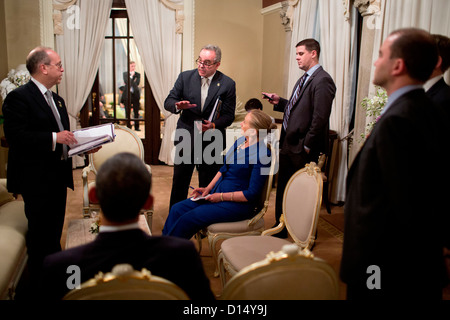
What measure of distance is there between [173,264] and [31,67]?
1.89 metres

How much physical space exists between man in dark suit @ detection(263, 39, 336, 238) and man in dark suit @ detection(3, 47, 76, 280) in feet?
5.69

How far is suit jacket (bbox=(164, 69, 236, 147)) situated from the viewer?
3.65m

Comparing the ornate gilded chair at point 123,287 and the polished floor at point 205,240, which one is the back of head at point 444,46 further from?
the ornate gilded chair at point 123,287

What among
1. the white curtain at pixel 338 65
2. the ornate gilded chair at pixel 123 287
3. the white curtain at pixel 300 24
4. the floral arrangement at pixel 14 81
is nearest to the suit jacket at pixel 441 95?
the ornate gilded chair at pixel 123 287

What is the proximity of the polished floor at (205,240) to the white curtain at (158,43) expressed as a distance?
1.34 meters

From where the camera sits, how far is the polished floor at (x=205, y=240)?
3.19 metres

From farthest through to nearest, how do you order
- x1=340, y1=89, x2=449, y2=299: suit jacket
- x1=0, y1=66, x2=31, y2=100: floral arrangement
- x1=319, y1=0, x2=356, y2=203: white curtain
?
x1=0, y1=66, x2=31, y2=100: floral arrangement
x1=319, y1=0, x2=356, y2=203: white curtain
x1=340, y1=89, x2=449, y2=299: suit jacket

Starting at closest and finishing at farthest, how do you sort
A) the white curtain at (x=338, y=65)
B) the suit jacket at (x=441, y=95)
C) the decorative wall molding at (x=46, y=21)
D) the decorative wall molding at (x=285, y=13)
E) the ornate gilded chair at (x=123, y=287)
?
the ornate gilded chair at (x=123, y=287) < the suit jacket at (x=441, y=95) < the white curtain at (x=338, y=65) < the decorative wall molding at (x=285, y=13) < the decorative wall molding at (x=46, y=21)

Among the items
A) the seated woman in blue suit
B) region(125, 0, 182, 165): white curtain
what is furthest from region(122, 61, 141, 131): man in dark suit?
the seated woman in blue suit

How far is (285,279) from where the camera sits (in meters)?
1.36

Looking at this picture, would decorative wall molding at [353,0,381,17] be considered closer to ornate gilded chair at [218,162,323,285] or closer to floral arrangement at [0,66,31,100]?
ornate gilded chair at [218,162,323,285]

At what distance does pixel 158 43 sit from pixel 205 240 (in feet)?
11.7

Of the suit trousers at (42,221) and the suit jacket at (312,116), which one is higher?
the suit jacket at (312,116)

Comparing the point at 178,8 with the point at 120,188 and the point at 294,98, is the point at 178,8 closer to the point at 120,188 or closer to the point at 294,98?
the point at 294,98
